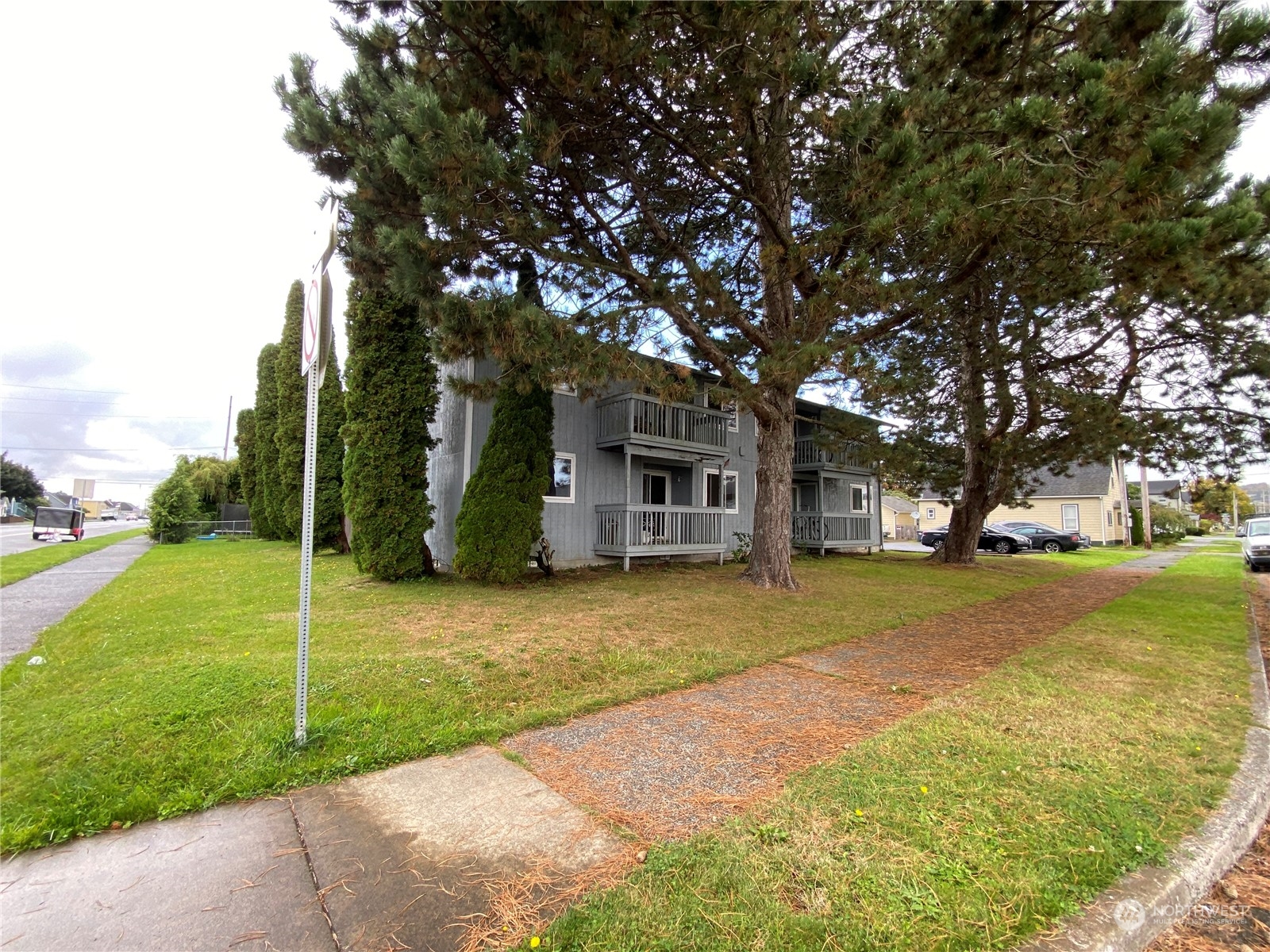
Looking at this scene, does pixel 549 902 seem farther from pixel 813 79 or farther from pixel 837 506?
pixel 837 506

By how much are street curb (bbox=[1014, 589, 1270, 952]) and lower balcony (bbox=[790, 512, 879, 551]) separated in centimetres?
1612

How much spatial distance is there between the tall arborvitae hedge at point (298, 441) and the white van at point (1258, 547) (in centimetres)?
2719

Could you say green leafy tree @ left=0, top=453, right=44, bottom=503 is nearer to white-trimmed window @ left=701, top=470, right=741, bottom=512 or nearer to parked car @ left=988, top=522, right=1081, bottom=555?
white-trimmed window @ left=701, top=470, right=741, bottom=512

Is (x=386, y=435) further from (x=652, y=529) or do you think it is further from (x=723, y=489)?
(x=723, y=489)

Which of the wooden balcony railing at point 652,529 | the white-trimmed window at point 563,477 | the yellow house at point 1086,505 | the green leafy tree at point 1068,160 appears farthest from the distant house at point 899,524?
the green leafy tree at point 1068,160

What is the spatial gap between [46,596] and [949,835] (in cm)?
1210

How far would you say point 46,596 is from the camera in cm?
884

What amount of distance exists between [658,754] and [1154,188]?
6223 mm

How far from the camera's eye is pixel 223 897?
220 cm

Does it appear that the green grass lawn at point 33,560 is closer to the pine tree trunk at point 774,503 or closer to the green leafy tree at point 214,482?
the green leafy tree at point 214,482

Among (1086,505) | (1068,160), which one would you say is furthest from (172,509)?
(1086,505)

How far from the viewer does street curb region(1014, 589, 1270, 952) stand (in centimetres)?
206

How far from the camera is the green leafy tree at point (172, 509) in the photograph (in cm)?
2117

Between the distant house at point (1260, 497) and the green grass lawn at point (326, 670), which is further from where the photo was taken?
the distant house at point (1260, 497)
